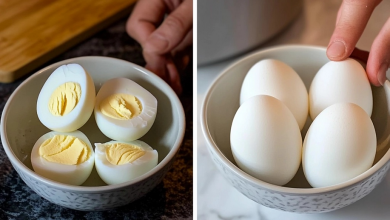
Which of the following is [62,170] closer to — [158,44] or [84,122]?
[84,122]

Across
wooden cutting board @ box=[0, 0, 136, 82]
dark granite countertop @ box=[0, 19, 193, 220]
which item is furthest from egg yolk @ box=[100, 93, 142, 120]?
wooden cutting board @ box=[0, 0, 136, 82]

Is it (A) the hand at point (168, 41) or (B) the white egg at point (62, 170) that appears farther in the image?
(A) the hand at point (168, 41)

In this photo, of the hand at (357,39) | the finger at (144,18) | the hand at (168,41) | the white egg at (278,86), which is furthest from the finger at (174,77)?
the hand at (357,39)

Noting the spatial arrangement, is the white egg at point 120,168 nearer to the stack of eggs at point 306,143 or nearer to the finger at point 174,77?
the stack of eggs at point 306,143

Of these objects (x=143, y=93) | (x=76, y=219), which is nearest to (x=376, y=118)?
(x=143, y=93)

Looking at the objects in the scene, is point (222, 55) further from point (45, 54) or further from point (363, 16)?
point (45, 54)

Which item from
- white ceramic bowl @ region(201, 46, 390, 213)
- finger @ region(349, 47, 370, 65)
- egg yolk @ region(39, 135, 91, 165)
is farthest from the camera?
finger @ region(349, 47, 370, 65)

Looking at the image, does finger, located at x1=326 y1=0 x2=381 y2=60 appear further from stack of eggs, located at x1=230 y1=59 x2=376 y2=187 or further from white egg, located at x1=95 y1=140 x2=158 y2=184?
white egg, located at x1=95 y1=140 x2=158 y2=184
